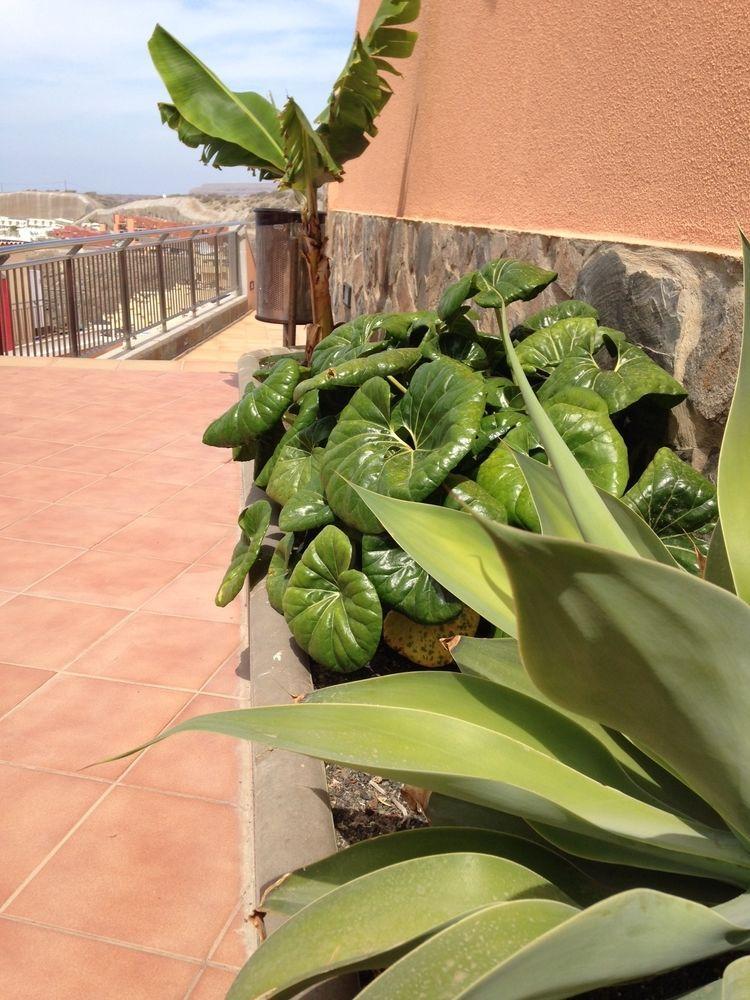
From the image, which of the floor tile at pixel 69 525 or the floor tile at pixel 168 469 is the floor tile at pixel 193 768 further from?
the floor tile at pixel 168 469

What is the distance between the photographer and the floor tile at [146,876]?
191 centimetres

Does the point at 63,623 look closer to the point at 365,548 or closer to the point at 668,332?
the point at 365,548

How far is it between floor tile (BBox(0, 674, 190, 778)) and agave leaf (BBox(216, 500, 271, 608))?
1.18 ft

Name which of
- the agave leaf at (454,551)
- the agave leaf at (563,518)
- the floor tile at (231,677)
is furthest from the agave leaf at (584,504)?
the floor tile at (231,677)

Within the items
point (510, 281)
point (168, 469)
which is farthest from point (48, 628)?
point (168, 469)

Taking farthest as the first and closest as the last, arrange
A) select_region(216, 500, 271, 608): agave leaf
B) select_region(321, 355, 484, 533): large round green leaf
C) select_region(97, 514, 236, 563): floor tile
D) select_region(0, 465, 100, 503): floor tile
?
select_region(0, 465, 100, 503): floor tile
select_region(97, 514, 236, 563): floor tile
select_region(216, 500, 271, 608): agave leaf
select_region(321, 355, 484, 533): large round green leaf

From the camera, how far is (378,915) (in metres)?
1.24

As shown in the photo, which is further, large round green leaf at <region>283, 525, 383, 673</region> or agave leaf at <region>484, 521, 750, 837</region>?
large round green leaf at <region>283, 525, 383, 673</region>

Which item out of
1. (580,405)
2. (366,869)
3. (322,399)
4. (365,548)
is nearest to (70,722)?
(365,548)

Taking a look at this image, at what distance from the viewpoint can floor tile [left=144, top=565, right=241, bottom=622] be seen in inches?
136

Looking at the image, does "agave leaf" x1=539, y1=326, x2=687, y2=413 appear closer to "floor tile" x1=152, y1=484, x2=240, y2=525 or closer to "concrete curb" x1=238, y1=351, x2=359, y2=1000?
"concrete curb" x1=238, y1=351, x2=359, y2=1000

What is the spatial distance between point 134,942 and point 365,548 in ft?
3.51

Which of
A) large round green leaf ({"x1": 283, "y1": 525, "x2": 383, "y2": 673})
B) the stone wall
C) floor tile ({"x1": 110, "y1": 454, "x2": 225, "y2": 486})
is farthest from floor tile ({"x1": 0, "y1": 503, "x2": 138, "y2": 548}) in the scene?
the stone wall

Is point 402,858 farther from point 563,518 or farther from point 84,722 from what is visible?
point 84,722
